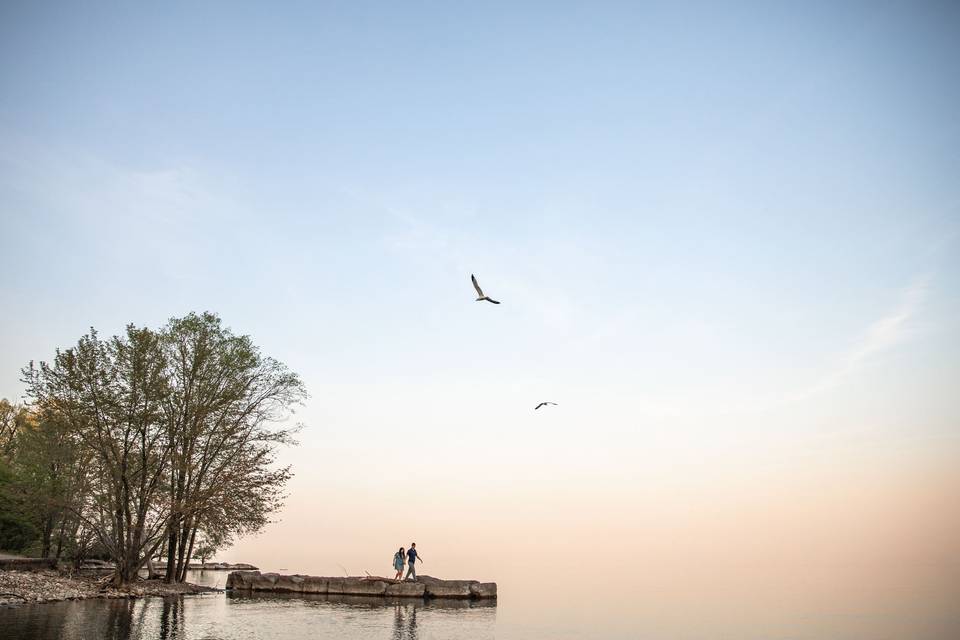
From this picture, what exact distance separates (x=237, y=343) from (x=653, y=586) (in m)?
53.0

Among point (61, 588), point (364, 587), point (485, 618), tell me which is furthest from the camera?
point (364, 587)

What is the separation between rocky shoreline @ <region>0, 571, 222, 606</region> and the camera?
3133 centimetres

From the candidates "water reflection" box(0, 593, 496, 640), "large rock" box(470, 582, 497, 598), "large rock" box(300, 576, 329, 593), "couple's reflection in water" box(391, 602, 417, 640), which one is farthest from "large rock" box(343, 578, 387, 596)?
"large rock" box(470, 582, 497, 598)

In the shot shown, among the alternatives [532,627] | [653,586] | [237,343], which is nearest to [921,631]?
[532,627]

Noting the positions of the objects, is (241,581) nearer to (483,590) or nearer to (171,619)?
(483,590)

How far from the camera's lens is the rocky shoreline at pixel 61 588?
103 feet

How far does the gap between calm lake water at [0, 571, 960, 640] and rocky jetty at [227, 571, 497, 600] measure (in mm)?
1414

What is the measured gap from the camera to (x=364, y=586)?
45.2 metres

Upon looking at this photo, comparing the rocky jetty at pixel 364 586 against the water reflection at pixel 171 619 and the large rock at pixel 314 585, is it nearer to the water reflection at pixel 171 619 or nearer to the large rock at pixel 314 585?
the large rock at pixel 314 585

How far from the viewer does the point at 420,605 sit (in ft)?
132

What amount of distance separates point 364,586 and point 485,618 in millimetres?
12811

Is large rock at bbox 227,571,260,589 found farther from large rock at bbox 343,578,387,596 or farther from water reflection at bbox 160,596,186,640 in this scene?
water reflection at bbox 160,596,186,640

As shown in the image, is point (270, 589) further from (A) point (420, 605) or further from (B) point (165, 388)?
(B) point (165, 388)

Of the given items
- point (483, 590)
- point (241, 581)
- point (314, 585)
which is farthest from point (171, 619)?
point (483, 590)
